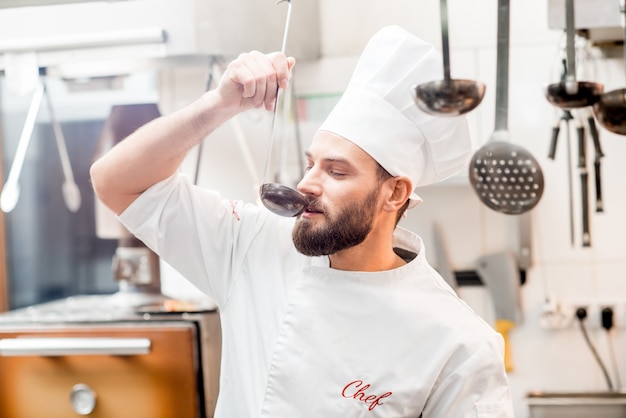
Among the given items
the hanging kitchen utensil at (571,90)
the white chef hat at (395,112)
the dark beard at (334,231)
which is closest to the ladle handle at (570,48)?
the hanging kitchen utensil at (571,90)

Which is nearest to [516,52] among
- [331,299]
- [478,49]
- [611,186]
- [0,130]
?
[478,49]

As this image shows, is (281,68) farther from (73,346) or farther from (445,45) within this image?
(73,346)

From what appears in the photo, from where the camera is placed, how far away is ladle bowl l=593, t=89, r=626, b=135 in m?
0.92

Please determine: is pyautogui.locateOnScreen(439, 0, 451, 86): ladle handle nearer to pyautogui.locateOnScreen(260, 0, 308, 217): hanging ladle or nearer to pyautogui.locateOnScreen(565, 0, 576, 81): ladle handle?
pyautogui.locateOnScreen(565, 0, 576, 81): ladle handle

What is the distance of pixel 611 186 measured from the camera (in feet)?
6.57

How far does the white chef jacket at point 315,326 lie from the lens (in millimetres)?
1165

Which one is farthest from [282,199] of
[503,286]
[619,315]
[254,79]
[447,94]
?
[619,315]

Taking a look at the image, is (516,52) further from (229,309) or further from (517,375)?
(229,309)

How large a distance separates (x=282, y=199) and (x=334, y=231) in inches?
3.8

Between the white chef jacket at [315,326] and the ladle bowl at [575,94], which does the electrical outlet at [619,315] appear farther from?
the ladle bowl at [575,94]

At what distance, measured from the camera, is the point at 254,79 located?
108cm

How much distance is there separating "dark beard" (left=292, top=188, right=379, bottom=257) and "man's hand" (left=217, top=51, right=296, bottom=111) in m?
0.17

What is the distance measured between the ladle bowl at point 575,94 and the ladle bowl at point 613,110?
0.05 feet

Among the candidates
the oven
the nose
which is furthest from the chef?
the oven
